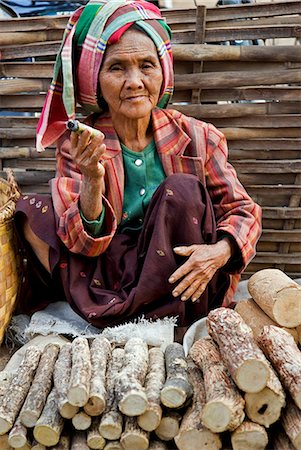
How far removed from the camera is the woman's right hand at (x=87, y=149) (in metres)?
2.34

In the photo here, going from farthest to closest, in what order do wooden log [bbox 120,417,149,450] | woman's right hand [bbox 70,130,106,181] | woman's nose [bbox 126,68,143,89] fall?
woman's nose [bbox 126,68,143,89], woman's right hand [bbox 70,130,106,181], wooden log [bbox 120,417,149,450]

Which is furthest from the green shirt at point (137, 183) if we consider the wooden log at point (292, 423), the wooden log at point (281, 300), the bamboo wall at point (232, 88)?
the wooden log at point (292, 423)

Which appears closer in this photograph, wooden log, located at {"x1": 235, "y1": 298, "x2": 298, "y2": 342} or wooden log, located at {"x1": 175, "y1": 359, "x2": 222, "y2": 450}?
wooden log, located at {"x1": 175, "y1": 359, "x2": 222, "y2": 450}

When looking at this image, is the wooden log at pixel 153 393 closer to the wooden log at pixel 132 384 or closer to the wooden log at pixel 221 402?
the wooden log at pixel 132 384

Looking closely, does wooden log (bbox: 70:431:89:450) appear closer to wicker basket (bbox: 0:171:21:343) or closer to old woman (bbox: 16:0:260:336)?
old woman (bbox: 16:0:260:336)

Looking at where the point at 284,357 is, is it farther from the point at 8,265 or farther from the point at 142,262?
the point at 8,265

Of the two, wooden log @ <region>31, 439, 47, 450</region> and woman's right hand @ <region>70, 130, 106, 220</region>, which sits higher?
woman's right hand @ <region>70, 130, 106, 220</region>

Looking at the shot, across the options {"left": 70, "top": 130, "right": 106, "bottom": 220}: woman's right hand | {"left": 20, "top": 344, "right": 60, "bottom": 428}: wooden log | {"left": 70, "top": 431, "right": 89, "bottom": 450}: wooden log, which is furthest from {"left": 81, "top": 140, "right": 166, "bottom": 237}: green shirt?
{"left": 70, "top": 431, "right": 89, "bottom": 450}: wooden log

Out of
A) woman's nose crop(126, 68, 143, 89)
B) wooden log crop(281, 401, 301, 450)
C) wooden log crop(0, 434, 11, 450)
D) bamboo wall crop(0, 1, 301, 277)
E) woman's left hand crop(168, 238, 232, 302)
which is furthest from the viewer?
bamboo wall crop(0, 1, 301, 277)

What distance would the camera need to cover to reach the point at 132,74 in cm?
270

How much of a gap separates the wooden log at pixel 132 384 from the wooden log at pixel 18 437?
32 cm

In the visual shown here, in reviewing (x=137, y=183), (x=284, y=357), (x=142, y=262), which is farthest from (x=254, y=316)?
(x=137, y=183)

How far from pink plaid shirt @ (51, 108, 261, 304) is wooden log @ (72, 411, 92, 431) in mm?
951

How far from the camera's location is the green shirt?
2.91 m
